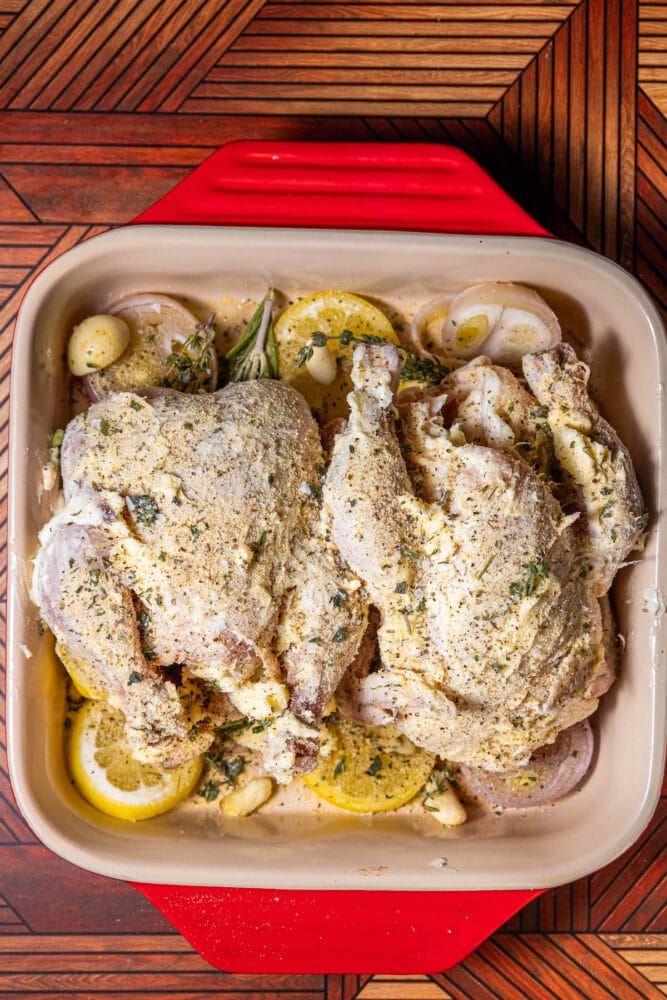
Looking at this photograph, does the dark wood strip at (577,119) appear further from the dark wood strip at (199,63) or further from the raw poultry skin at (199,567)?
the raw poultry skin at (199,567)

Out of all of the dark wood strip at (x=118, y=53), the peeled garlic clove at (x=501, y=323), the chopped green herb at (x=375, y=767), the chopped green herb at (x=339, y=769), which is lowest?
the chopped green herb at (x=375, y=767)

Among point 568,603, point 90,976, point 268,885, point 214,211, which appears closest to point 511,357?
point 568,603

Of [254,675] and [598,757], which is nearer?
[254,675]

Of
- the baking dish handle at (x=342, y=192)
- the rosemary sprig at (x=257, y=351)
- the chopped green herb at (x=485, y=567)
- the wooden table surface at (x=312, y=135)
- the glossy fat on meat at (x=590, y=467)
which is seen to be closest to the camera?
the chopped green herb at (x=485, y=567)

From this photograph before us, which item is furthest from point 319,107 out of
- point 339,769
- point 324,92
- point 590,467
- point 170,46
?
point 339,769

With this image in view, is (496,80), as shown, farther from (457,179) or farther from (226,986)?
(226,986)

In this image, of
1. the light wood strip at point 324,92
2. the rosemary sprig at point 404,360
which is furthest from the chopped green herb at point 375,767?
the light wood strip at point 324,92

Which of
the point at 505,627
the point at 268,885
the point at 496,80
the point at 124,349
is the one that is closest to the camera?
the point at 505,627
